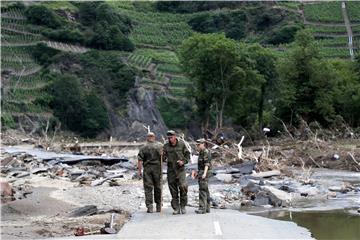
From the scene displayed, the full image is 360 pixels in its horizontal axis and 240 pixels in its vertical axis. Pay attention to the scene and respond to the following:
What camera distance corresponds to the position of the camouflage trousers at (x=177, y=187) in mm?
15781

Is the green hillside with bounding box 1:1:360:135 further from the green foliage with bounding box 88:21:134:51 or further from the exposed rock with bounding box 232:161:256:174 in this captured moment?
the exposed rock with bounding box 232:161:256:174

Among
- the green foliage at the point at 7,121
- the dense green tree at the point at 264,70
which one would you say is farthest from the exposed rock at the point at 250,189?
the green foliage at the point at 7,121

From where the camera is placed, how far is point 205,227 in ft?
44.8

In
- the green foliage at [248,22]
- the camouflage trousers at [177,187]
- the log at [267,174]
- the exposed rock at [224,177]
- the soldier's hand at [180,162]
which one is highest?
the green foliage at [248,22]

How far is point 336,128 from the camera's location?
55906 mm

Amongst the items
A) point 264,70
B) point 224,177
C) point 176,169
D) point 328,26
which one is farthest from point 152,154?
point 328,26

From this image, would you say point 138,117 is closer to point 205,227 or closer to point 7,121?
point 7,121

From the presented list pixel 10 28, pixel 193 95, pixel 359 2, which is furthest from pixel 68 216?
pixel 359 2

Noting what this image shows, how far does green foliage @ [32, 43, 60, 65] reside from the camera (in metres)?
103

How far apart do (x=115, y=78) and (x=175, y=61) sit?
12394 mm

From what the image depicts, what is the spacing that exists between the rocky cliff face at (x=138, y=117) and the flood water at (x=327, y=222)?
74.6 meters

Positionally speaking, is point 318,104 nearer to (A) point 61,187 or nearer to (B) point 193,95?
(B) point 193,95

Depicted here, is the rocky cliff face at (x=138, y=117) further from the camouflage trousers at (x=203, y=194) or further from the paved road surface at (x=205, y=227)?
the paved road surface at (x=205, y=227)

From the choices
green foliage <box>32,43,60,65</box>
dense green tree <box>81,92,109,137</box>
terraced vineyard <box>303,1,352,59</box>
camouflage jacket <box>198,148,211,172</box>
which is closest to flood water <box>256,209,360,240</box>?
camouflage jacket <box>198,148,211,172</box>
